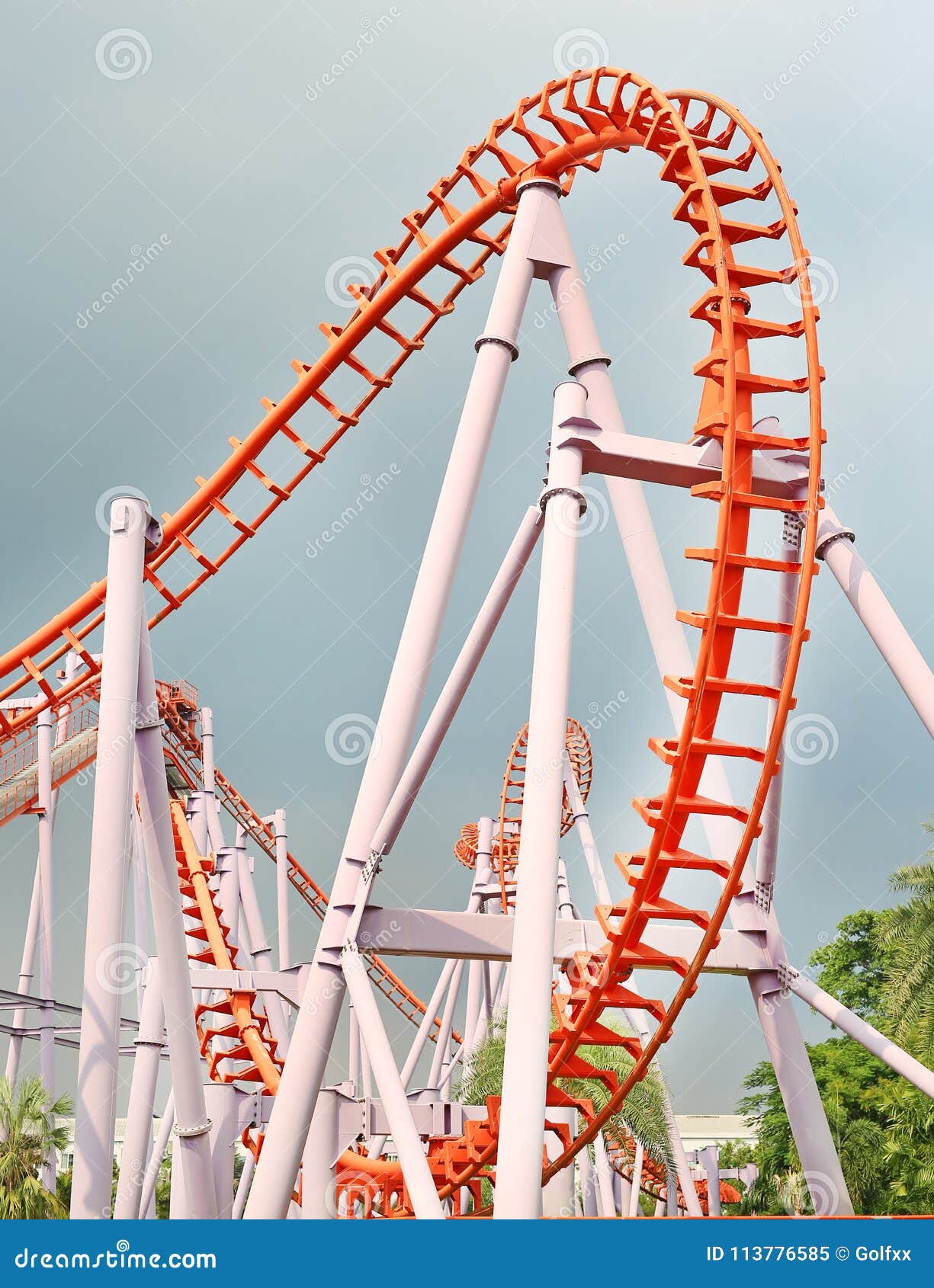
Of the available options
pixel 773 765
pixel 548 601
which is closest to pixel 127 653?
pixel 548 601

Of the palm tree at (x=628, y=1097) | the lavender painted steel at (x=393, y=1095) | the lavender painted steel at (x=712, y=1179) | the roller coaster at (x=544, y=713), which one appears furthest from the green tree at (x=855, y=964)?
the lavender painted steel at (x=393, y=1095)

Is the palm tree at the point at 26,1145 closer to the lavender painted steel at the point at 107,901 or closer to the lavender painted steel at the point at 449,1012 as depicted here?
the lavender painted steel at the point at 449,1012

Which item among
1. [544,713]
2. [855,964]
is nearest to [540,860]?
[544,713]

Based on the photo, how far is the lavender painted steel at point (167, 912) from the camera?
8.88 metres

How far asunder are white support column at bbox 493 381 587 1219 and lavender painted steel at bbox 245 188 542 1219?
928 millimetres

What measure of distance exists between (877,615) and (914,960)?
1380 cm

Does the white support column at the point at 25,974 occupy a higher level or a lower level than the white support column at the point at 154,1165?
higher

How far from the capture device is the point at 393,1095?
718cm

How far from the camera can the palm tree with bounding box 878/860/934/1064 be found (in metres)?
18.9

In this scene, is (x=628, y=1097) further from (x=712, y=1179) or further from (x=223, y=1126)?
(x=712, y=1179)

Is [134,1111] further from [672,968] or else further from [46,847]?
[672,968]

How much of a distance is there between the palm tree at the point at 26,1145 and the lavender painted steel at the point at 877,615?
11.5 metres

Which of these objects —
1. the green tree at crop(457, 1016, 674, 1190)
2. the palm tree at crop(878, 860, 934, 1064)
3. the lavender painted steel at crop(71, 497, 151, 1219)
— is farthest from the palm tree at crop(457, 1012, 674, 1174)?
the lavender painted steel at crop(71, 497, 151, 1219)

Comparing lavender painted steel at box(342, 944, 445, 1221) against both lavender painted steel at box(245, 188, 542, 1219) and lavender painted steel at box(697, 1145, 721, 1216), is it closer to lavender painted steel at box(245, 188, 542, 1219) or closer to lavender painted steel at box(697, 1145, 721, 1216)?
lavender painted steel at box(245, 188, 542, 1219)
